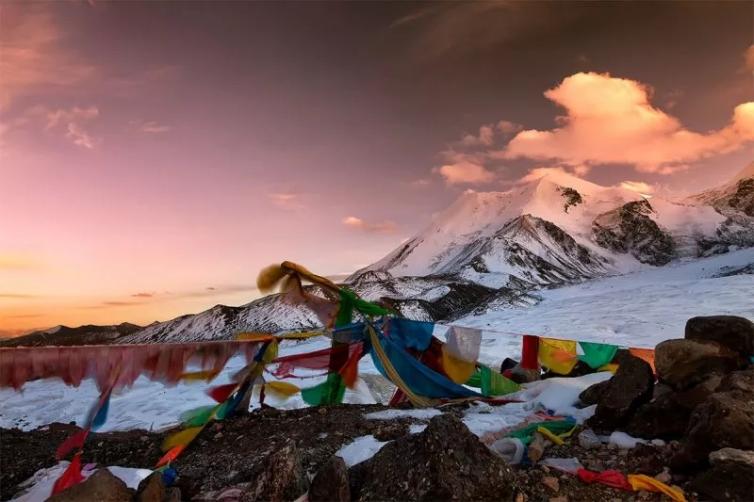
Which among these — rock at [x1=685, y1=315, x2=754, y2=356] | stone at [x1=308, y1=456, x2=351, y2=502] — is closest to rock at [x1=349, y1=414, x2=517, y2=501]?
stone at [x1=308, y1=456, x2=351, y2=502]

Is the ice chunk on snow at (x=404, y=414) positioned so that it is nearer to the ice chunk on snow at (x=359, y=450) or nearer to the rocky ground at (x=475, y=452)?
the rocky ground at (x=475, y=452)

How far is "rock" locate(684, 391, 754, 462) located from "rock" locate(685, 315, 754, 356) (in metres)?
1.70

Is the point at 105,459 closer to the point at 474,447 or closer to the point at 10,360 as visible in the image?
the point at 10,360

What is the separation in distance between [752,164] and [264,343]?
185303 millimetres

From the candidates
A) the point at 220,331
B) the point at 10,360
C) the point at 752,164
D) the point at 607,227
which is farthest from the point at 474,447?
the point at 752,164

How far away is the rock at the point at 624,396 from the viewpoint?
6191 millimetres

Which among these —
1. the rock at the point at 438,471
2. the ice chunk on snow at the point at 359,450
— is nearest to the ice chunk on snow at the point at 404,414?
the ice chunk on snow at the point at 359,450

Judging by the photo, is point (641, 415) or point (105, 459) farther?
point (105, 459)

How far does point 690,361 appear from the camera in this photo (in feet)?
20.5

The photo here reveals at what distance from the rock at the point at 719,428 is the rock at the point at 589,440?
3.77ft

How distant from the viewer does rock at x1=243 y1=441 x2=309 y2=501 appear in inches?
185

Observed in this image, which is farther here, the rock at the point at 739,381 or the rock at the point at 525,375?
the rock at the point at 525,375

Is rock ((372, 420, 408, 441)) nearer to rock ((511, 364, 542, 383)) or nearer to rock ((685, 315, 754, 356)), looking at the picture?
rock ((685, 315, 754, 356))

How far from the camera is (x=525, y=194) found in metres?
137
